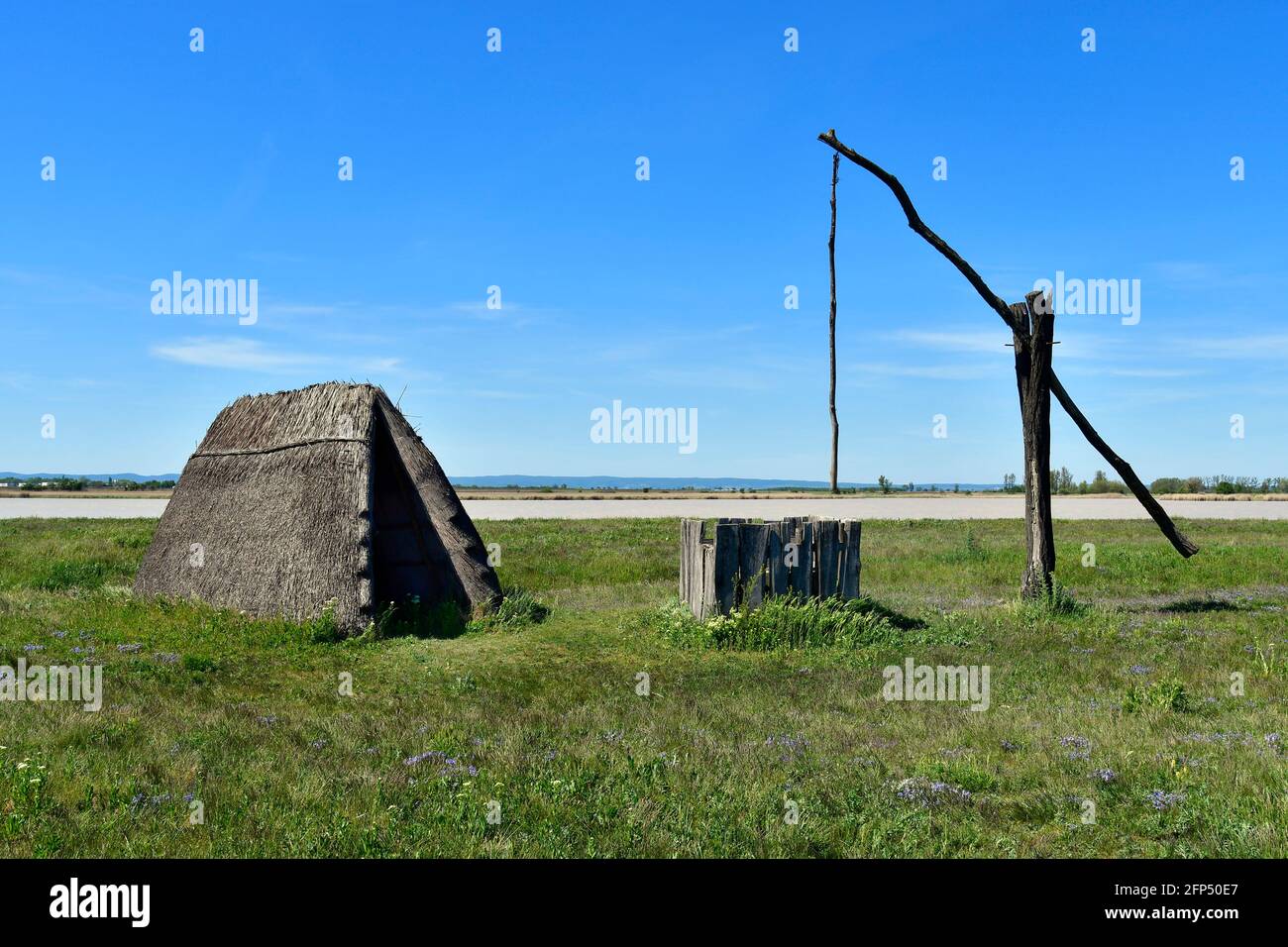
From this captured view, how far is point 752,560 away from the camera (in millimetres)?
13422

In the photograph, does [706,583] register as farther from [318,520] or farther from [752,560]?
[318,520]

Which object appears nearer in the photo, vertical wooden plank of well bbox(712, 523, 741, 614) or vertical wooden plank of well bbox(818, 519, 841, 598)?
vertical wooden plank of well bbox(712, 523, 741, 614)

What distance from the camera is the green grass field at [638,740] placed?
19.3 feet

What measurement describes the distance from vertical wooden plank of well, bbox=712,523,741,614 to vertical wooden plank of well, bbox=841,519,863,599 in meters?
1.79

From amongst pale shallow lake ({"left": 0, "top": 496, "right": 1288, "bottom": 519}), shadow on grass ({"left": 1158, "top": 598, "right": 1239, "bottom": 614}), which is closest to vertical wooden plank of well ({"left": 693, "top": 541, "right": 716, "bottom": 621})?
shadow on grass ({"left": 1158, "top": 598, "right": 1239, "bottom": 614})

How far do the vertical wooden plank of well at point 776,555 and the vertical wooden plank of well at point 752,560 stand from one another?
100 mm

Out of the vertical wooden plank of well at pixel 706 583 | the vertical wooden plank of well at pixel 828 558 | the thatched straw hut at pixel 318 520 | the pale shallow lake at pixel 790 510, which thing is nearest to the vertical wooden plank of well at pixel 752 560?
the vertical wooden plank of well at pixel 706 583

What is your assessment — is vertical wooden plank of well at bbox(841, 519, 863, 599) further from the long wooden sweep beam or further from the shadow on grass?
the shadow on grass

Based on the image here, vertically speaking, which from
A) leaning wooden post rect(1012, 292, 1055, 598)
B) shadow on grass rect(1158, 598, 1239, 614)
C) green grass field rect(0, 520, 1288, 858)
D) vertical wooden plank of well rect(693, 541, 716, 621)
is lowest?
green grass field rect(0, 520, 1288, 858)

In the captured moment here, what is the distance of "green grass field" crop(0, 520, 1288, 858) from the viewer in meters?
5.88
